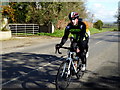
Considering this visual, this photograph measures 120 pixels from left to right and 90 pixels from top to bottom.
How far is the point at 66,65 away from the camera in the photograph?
429 centimetres

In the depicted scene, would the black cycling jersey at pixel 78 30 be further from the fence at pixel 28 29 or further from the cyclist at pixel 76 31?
the fence at pixel 28 29

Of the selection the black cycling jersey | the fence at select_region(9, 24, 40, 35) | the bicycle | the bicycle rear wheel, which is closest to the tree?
the fence at select_region(9, 24, 40, 35)

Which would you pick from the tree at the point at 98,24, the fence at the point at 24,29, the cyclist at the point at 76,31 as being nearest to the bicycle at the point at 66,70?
the cyclist at the point at 76,31

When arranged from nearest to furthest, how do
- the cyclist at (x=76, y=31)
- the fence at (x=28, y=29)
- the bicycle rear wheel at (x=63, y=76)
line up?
the bicycle rear wheel at (x=63, y=76)
the cyclist at (x=76, y=31)
the fence at (x=28, y=29)

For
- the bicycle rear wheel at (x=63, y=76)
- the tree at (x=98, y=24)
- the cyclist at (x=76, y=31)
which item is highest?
the tree at (x=98, y=24)

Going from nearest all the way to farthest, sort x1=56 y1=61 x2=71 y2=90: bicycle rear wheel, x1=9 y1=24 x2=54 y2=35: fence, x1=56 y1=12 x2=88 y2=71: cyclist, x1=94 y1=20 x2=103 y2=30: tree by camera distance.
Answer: x1=56 y1=61 x2=71 y2=90: bicycle rear wheel < x1=56 y1=12 x2=88 y2=71: cyclist < x1=9 y1=24 x2=54 y2=35: fence < x1=94 y1=20 x2=103 y2=30: tree

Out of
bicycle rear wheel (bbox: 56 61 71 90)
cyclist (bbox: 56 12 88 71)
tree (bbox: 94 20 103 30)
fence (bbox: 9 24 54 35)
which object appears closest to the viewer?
bicycle rear wheel (bbox: 56 61 71 90)

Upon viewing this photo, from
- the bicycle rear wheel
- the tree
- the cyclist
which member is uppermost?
the tree

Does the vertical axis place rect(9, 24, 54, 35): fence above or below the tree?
below

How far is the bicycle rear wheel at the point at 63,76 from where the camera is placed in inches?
162

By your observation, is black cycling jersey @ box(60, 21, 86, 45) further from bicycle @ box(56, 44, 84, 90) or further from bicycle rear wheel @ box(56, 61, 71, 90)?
bicycle rear wheel @ box(56, 61, 71, 90)

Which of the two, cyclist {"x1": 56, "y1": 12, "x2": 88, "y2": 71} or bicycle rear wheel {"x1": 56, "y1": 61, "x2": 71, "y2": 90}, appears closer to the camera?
bicycle rear wheel {"x1": 56, "y1": 61, "x2": 71, "y2": 90}

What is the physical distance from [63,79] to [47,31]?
22.8 meters

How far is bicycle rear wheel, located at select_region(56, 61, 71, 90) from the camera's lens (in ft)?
13.5
